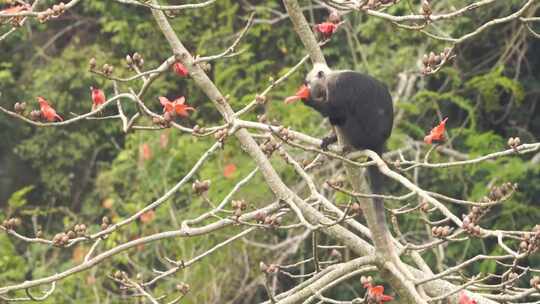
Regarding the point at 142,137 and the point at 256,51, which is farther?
the point at 256,51

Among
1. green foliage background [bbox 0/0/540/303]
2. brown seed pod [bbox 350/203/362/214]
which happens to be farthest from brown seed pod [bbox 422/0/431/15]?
green foliage background [bbox 0/0/540/303]

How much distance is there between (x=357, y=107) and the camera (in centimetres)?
432

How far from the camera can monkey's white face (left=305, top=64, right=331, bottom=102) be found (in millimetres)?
4099

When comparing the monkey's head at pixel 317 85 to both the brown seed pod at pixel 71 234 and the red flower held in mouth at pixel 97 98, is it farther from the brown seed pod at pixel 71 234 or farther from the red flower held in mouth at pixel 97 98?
the brown seed pod at pixel 71 234

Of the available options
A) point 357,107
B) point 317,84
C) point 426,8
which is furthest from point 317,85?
point 426,8

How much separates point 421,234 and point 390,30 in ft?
5.26

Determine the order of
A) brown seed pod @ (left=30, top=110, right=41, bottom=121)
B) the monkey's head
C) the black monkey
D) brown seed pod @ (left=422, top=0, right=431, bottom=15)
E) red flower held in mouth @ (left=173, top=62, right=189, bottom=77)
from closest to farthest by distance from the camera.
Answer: brown seed pod @ (left=422, top=0, right=431, bottom=15) < brown seed pod @ (left=30, top=110, right=41, bottom=121) < red flower held in mouth @ (left=173, top=62, right=189, bottom=77) < the monkey's head < the black monkey

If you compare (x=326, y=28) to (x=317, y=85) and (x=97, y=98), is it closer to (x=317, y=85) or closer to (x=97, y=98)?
(x=317, y=85)

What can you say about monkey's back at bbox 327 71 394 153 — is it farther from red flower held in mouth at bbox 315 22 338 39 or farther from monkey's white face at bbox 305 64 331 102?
red flower held in mouth at bbox 315 22 338 39

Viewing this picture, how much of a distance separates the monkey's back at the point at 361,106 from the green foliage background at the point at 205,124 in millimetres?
2099

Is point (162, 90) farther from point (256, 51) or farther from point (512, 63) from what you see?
point (512, 63)

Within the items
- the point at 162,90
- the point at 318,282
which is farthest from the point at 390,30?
the point at 318,282

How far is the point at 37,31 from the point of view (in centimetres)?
1019

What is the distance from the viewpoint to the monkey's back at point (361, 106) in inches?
168
